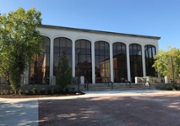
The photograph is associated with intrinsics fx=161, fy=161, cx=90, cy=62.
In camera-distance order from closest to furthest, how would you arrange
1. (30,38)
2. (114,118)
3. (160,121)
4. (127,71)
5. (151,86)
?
(160,121) → (114,118) → (30,38) → (151,86) → (127,71)

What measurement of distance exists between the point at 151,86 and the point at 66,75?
11.4m

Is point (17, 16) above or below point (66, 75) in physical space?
above

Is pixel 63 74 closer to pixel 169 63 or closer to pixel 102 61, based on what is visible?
pixel 102 61

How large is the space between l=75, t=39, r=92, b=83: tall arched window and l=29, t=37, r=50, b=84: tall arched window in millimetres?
4194

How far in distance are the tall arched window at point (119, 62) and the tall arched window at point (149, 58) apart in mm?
3962

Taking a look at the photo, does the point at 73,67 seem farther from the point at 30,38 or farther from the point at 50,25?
the point at 30,38

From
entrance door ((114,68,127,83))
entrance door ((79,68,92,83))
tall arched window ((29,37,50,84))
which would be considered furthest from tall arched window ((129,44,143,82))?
tall arched window ((29,37,50,84))

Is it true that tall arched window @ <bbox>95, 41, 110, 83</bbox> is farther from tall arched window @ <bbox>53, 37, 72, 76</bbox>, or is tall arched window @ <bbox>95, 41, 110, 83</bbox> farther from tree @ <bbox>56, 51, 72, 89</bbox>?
tree @ <bbox>56, 51, 72, 89</bbox>

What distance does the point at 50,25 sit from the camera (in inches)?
867

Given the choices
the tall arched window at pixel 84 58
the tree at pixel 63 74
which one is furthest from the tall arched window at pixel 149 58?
the tree at pixel 63 74

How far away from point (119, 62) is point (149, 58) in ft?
18.0

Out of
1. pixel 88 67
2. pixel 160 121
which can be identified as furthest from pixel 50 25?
pixel 160 121

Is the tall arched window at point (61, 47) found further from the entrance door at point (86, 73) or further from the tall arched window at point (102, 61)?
the tall arched window at point (102, 61)

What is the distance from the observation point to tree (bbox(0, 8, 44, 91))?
49.8ft
